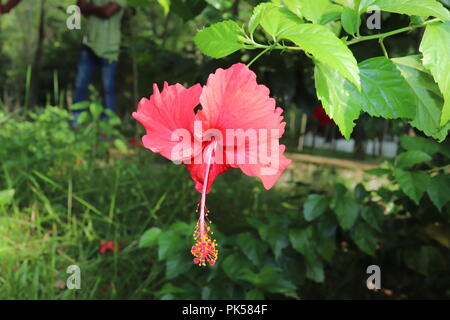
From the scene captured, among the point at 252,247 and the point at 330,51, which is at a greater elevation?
the point at 330,51

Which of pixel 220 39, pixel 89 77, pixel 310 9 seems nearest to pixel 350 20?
pixel 310 9

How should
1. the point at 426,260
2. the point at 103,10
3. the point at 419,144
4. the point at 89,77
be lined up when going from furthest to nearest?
the point at 89,77 < the point at 103,10 < the point at 426,260 < the point at 419,144

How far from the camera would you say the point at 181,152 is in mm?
399

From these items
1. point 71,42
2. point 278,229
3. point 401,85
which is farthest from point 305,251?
point 71,42

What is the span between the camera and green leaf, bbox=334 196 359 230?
4.01 ft

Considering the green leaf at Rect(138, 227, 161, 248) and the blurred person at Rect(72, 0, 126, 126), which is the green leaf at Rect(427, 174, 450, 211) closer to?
the green leaf at Rect(138, 227, 161, 248)

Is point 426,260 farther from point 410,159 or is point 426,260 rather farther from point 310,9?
point 310,9

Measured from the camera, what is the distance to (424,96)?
49 centimetres

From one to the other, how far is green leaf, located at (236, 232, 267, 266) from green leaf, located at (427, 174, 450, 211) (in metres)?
0.46

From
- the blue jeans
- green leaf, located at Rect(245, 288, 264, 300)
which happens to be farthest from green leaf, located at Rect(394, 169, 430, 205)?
the blue jeans

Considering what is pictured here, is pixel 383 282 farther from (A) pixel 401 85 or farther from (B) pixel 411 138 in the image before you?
(A) pixel 401 85

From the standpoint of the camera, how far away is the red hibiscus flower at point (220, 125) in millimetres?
375

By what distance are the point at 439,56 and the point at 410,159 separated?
65cm

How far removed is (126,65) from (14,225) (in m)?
4.47
